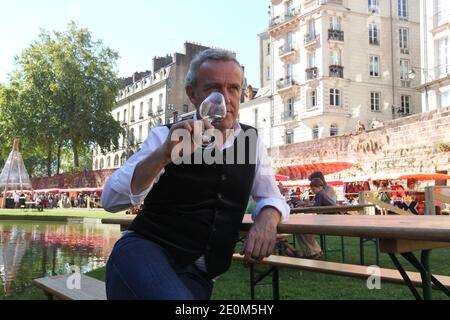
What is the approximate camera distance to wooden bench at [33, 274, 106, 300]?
9.86 ft

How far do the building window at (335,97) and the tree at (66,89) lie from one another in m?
22.6

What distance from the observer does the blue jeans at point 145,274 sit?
5.90 ft

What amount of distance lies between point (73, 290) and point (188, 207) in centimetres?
164

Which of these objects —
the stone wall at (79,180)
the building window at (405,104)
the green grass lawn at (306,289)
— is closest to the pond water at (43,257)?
the green grass lawn at (306,289)

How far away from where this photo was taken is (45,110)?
4572cm

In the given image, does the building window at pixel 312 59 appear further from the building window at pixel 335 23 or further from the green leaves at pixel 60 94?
the green leaves at pixel 60 94

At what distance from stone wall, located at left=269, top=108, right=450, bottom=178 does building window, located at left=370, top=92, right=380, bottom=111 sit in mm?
10243

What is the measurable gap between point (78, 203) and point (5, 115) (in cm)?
1096

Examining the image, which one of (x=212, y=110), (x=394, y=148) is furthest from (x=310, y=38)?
(x=212, y=110)

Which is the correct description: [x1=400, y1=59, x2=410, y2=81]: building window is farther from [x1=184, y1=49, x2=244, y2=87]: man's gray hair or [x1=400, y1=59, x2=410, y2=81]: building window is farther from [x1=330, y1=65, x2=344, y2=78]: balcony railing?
[x1=184, y1=49, x2=244, y2=87]: man's gray hair

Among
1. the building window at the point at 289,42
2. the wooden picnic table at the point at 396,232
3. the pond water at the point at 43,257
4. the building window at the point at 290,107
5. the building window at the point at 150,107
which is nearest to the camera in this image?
the wooden picnic table at the point at 396,232

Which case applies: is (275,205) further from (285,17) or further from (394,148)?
(285,17)
